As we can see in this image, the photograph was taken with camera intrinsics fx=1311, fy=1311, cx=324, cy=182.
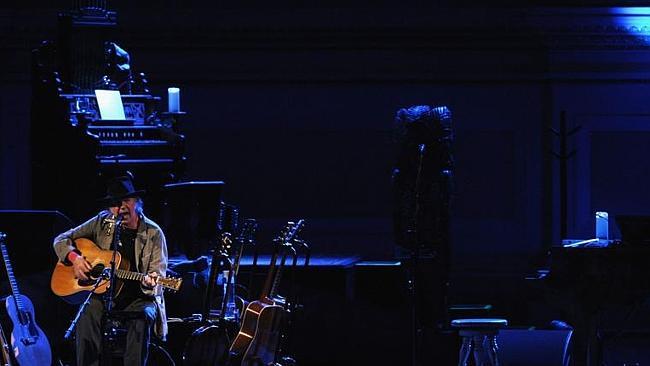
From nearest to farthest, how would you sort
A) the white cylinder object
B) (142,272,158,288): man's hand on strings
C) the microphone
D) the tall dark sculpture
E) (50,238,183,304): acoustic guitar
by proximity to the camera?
1. (142,272,158,288): man's hand on strings
2. (50,238,183,304): acoustic guitar
3. the microphone
4. the white cylinder object
5. the tall dark sculpture

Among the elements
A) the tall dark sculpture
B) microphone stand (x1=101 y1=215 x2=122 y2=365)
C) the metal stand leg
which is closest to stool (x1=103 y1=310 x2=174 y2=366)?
microphone stand (x1=101 y1=215 x2=122 y2=365)

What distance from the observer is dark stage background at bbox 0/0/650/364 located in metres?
12.5

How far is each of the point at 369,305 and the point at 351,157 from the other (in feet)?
9.48

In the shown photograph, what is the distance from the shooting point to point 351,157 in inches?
501

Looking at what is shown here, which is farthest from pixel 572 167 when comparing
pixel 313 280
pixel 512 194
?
pixel 313 280

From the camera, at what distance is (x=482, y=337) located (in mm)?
8453

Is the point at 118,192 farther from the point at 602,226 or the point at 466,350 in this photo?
the point at 602,226

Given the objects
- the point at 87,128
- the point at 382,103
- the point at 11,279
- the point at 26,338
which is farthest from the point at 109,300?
the point at 382,103

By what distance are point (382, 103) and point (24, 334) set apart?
17.1 feet

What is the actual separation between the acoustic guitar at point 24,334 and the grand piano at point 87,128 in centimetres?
129

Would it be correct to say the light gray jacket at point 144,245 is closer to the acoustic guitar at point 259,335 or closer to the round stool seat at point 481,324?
the acoustic guitar at point 259,335

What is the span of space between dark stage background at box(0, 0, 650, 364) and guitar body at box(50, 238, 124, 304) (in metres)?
4.02

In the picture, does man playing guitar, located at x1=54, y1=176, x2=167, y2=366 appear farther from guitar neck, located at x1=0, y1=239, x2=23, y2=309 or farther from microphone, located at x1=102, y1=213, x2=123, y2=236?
guitar neck, located at x1=0, y1=239, x2=23, y2=309

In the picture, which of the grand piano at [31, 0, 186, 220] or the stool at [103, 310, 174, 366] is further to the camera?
the grand piano at [31, 0, 186, 220]
